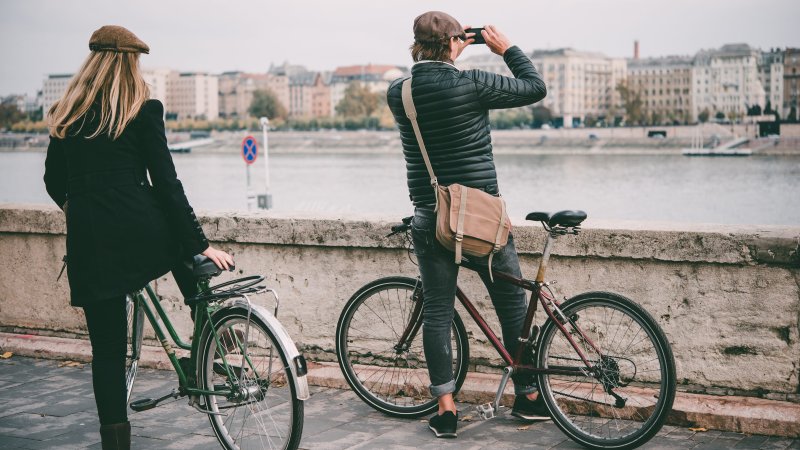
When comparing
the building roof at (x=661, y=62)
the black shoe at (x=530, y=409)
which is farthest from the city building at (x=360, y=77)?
the black shoe at (x=530, y=409)

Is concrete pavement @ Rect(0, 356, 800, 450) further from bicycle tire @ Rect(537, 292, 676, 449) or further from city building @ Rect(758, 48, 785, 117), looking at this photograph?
city building @ Rect(758, 48, 785, 117)

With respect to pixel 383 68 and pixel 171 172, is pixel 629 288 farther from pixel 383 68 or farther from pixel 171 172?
pixel 383 68

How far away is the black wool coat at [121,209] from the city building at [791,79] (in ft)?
503

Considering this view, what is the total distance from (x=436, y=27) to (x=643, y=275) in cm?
152

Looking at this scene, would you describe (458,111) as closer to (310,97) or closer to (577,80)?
(577,80)

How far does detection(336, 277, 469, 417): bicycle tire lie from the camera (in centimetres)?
415

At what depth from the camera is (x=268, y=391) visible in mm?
3410

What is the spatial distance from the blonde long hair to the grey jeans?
119 cm

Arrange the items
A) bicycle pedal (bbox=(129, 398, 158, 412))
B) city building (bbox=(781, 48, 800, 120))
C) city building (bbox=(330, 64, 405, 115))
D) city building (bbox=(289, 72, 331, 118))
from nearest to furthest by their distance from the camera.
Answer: bicycle pedal (bbox=(129, 398, 158, 412)) < city building (bbox=(781, 48, 800, 120)) < city building (bbox=(330, 64, 405, 115)) < city building (bbox=(289, 72, 331, 118))

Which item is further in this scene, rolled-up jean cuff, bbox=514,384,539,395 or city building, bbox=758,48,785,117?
city building, bbox=758,48,785,117

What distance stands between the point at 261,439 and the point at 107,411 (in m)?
0.56

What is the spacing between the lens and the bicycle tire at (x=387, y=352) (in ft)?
13.6

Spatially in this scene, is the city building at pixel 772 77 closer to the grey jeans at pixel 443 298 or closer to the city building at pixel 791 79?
the city building at pixel 791 79

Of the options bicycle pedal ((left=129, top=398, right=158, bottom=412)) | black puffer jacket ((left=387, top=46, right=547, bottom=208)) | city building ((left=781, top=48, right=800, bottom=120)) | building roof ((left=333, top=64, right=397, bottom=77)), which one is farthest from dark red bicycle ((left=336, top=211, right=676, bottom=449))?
building roof ((left=333, top=64, right=397, bottom=77))
